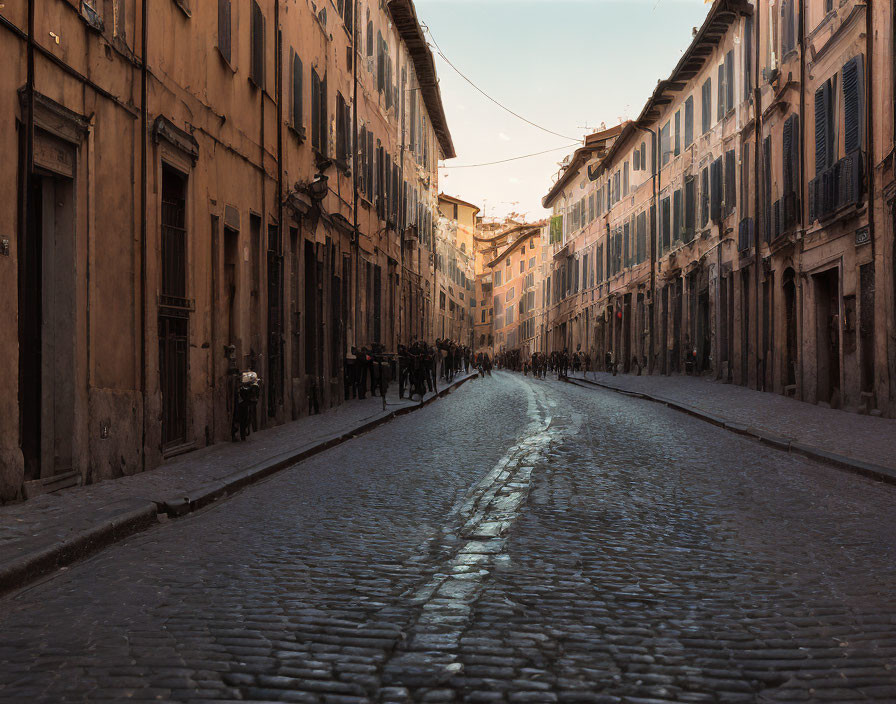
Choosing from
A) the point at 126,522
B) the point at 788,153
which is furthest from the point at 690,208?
the point at 126,522

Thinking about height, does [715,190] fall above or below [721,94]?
below

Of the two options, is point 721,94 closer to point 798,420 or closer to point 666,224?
point 666,224

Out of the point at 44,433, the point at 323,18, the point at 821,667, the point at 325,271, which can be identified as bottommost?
the point at 821,667

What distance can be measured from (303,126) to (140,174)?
337 inches

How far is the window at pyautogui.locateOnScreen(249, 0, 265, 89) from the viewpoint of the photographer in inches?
583

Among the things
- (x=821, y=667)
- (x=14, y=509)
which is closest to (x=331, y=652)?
(x=821, y=667)

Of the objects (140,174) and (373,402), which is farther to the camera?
(373,402)

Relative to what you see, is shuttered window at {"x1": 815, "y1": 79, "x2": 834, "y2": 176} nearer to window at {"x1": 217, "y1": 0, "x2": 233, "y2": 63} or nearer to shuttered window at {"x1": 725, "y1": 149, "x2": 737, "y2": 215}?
shuttered window at {"x1": 725, "y1": 149, "x2": 737, "y2": 215}

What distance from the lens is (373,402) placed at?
22.5 metres

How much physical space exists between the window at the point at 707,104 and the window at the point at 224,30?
71.7 ft

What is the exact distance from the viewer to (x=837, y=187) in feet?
62.2

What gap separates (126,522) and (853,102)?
16.5 metres

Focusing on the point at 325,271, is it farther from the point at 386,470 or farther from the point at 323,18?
the point at 386,470

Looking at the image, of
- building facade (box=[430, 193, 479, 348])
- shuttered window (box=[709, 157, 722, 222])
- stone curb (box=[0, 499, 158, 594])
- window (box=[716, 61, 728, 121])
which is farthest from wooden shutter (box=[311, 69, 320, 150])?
building facade (box=[430, 193, 479, 348])
